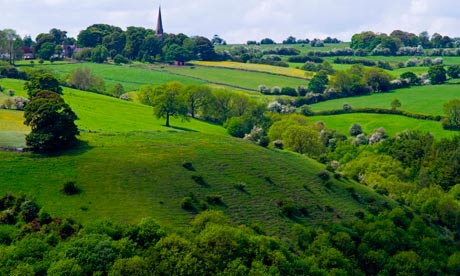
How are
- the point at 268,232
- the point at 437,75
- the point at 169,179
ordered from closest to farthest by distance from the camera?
the point at 268,232 < the point at 169,179 < the point at 437,75

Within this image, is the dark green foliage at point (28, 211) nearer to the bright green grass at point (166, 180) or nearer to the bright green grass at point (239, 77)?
the bright green grass at point (166, 180)

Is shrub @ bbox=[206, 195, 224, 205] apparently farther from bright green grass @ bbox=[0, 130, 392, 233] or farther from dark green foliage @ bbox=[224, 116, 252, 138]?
dark green foliage @ bbox=[224, 116, 252, 138]

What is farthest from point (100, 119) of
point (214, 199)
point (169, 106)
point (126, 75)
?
point (126, 75)

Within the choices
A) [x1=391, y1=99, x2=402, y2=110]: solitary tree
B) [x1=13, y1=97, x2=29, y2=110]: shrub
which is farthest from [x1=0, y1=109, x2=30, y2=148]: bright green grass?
[x1=391, y1=99, x2=402, y2=110]: solitary tree

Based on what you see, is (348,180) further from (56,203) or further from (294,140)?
(56,203)

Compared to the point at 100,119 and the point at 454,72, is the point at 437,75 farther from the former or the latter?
the point at 100,119

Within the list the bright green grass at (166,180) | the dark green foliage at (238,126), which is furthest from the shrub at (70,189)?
Result: the dark green foliage at (238,126)

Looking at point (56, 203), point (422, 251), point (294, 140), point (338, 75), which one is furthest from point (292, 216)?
point (338, 75)
